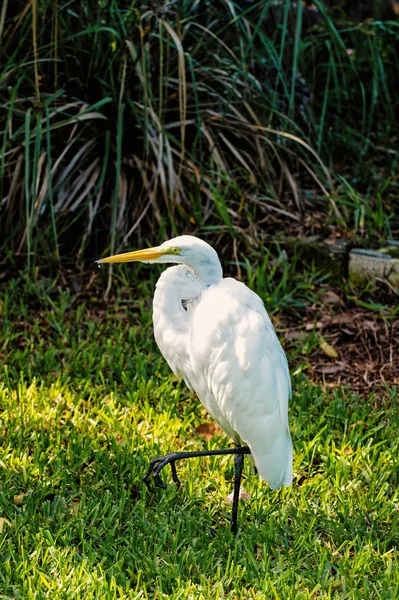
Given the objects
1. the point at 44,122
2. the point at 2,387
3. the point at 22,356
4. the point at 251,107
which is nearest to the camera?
the point at 2,387

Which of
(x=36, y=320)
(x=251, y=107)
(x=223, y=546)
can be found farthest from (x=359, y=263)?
(x=223, y=546)

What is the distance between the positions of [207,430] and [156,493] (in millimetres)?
503

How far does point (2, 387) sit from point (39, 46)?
77.6 inches

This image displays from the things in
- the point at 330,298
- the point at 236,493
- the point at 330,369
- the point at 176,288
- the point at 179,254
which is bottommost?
the point at 330,369

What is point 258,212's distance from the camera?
4496mm

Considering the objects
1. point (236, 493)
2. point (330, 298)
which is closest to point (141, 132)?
point (330, 298)

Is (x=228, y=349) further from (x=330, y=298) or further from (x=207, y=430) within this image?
(x=330, y=298)

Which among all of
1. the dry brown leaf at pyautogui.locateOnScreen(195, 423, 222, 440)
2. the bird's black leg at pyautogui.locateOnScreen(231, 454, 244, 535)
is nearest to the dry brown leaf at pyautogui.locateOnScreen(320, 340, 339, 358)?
the dry brown leaf at pyautogui.locateOnScreen(195, 423, 222, 440)

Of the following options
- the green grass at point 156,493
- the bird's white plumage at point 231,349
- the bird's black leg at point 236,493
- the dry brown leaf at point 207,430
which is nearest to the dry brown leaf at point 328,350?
the green grass at point 156,493

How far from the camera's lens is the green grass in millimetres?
2287

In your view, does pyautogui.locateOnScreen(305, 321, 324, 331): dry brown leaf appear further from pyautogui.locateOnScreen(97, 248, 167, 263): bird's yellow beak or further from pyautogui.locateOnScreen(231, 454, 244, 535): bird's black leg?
pyautogui.locateOnScreen(97, 248, 167, 263): bird's yellow beak

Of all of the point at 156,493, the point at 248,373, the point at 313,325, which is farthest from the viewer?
the point at 313,325

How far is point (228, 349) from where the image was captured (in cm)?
252

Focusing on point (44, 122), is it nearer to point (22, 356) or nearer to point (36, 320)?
point (36, 320)
